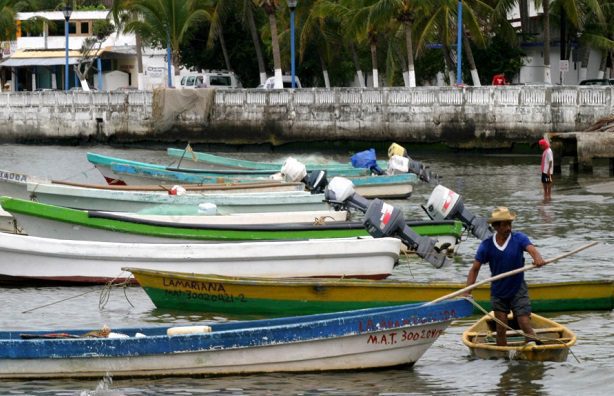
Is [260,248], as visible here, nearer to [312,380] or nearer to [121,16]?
[312,380]

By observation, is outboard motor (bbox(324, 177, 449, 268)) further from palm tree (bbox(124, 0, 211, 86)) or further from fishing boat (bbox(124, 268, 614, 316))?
palm tree (bbox(124, 0, 211, 86))

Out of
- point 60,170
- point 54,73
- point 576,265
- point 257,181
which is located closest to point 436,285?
point 576,265

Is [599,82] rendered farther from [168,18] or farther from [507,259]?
[507,259]

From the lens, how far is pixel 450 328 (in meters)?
16.4

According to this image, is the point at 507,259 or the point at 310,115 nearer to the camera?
the point at 507,259

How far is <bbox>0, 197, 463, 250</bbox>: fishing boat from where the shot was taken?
1995cm

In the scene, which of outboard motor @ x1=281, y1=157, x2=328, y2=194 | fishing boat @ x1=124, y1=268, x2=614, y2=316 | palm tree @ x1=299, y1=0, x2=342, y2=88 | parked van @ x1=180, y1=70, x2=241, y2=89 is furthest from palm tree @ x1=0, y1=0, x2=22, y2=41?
fishing boat @ x1=124, y1=268, x2=614, y2=316

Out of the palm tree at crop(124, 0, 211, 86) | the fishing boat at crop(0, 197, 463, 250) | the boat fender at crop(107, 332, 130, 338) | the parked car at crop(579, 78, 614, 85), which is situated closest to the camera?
the boat fender at crop(107, 332, 130, 338)

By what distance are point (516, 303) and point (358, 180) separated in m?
17.3

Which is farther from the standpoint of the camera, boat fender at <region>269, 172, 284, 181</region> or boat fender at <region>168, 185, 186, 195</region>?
boat fender at <region>269, 172, 284, 181</region>

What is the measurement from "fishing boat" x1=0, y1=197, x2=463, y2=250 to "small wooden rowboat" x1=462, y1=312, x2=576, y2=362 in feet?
18.6

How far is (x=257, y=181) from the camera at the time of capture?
2884cm

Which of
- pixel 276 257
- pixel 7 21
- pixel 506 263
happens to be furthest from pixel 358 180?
pixel 7 21

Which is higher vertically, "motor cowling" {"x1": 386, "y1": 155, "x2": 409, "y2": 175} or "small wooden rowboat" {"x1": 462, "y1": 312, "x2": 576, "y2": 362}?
"motor cowling" {"x1": 386, "y1": 155, "x2": 409, "y2": 175}
